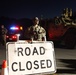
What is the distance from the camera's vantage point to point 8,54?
638 cm

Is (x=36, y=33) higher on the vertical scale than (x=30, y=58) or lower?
higher

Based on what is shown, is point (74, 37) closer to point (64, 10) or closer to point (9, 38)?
point (64, 10)

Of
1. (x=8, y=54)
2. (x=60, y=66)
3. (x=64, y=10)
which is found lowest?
(x=60, y=66)

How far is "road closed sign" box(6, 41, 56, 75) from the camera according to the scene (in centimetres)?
639

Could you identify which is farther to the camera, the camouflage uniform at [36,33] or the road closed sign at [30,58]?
the camouflage uniform at [36,33]

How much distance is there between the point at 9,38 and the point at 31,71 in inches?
564

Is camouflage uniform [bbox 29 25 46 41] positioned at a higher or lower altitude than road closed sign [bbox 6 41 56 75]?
higher

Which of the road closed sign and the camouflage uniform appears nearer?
the road closed sign

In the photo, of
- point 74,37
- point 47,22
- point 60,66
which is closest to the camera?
point 60,66

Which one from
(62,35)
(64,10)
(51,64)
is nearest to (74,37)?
(62,35)

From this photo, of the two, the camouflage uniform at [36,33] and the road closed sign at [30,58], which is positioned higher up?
the camouflage uniform at [36,33]

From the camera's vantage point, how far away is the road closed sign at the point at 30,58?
639 cm

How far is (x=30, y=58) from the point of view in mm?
6602

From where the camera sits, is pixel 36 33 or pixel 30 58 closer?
pixel 30 58
